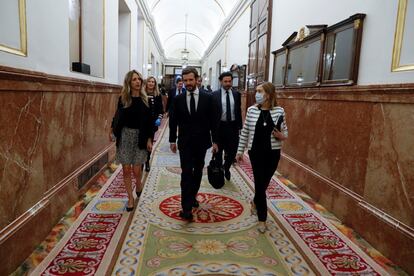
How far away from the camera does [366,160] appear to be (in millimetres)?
3719

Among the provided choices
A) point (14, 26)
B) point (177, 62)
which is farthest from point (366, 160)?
point (177, 62)

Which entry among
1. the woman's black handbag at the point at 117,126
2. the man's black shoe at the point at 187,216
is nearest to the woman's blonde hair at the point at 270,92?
the man's black shoe at the point at 187,216

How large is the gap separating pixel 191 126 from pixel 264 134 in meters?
0.84

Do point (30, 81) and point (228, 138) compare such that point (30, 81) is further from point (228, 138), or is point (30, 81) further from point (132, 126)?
point (228, 138)

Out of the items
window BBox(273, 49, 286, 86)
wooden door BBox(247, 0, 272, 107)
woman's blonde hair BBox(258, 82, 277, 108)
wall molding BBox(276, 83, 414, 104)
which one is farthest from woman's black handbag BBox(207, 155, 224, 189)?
wooden door BBox(247, 0, 272, 107)

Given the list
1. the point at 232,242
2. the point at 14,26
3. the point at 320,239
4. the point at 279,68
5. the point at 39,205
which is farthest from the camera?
the point at 279,68

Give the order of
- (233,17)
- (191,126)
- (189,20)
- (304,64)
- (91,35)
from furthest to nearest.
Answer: (189,20) < (233,17) < (91,35) < (304,64) < (191,126)

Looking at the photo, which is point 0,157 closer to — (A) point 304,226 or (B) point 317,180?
(A) point 304,226

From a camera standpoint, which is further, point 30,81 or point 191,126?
point 191,126

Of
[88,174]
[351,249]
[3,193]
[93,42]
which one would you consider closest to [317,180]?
[351,249]

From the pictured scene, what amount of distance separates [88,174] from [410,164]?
4271mm

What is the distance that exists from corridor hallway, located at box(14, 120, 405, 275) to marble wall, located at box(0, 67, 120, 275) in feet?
0.80

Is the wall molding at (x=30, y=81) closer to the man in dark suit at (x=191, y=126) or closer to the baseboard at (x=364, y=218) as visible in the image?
the man in dark suit at (x=191, y=126)

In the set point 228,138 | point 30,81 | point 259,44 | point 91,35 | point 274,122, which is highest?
point 259,44
